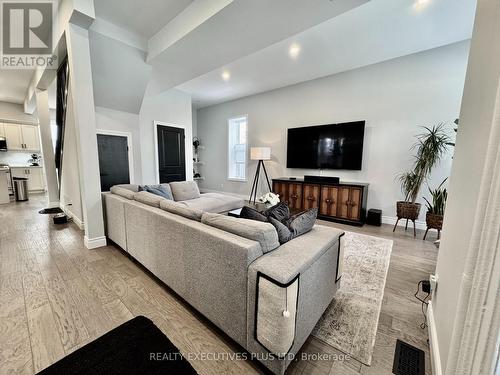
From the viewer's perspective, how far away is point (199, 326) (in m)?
1.47

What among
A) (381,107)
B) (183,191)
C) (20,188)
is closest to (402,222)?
(381,107)

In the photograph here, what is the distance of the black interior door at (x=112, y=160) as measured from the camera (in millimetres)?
3949

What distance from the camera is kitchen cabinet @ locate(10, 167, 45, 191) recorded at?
20.5ft

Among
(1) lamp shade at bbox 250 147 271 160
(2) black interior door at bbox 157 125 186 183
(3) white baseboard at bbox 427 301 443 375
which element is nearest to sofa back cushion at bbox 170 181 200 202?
(2) black interior door at bbox 157 125 186 183

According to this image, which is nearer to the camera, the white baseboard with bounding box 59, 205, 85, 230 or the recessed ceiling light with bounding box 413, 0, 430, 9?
the recessed ceiling light with bounding box 413, 0, 430, 9

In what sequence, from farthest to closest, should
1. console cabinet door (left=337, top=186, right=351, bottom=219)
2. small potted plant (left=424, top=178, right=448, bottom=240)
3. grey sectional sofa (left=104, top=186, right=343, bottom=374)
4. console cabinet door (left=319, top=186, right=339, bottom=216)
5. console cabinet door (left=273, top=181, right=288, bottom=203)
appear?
console cabinet door (left=273, top=181, right=288, bottom=203) → console cabinet door (left=319, top=186, right=339, bottom=216) → console cabinet door (left=337, top=186, right=351, bottom=219) → small potted plant (left=424, top=178, right=448, bottom=240) → grey sectional sofa (left=104, top=186, right=343, bottom=374)

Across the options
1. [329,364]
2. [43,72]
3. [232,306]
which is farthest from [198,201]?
[43,72]

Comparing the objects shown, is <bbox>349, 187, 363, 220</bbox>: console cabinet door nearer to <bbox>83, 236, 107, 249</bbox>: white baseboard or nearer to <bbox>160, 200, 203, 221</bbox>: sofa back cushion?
<bbox>160, 200, 203, 221</bbox>: sofa back cushion

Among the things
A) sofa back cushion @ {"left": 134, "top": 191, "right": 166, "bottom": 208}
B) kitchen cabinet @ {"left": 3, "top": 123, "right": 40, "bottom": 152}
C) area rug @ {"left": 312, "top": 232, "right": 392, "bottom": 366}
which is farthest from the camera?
kitchen cabinet @ {"left": 3, "top": 123, "right": 40, "bottom": 152}

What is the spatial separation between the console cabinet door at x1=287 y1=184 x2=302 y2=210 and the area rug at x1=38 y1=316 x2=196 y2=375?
370cm

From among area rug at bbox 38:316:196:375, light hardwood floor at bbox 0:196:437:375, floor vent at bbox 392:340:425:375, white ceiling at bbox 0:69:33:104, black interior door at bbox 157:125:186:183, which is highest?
white ceiling at bbox 0:69:33:104

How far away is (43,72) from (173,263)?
179 inches

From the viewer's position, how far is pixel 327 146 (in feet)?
14.1

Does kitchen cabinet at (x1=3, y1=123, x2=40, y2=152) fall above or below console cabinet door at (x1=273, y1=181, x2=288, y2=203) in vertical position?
above
